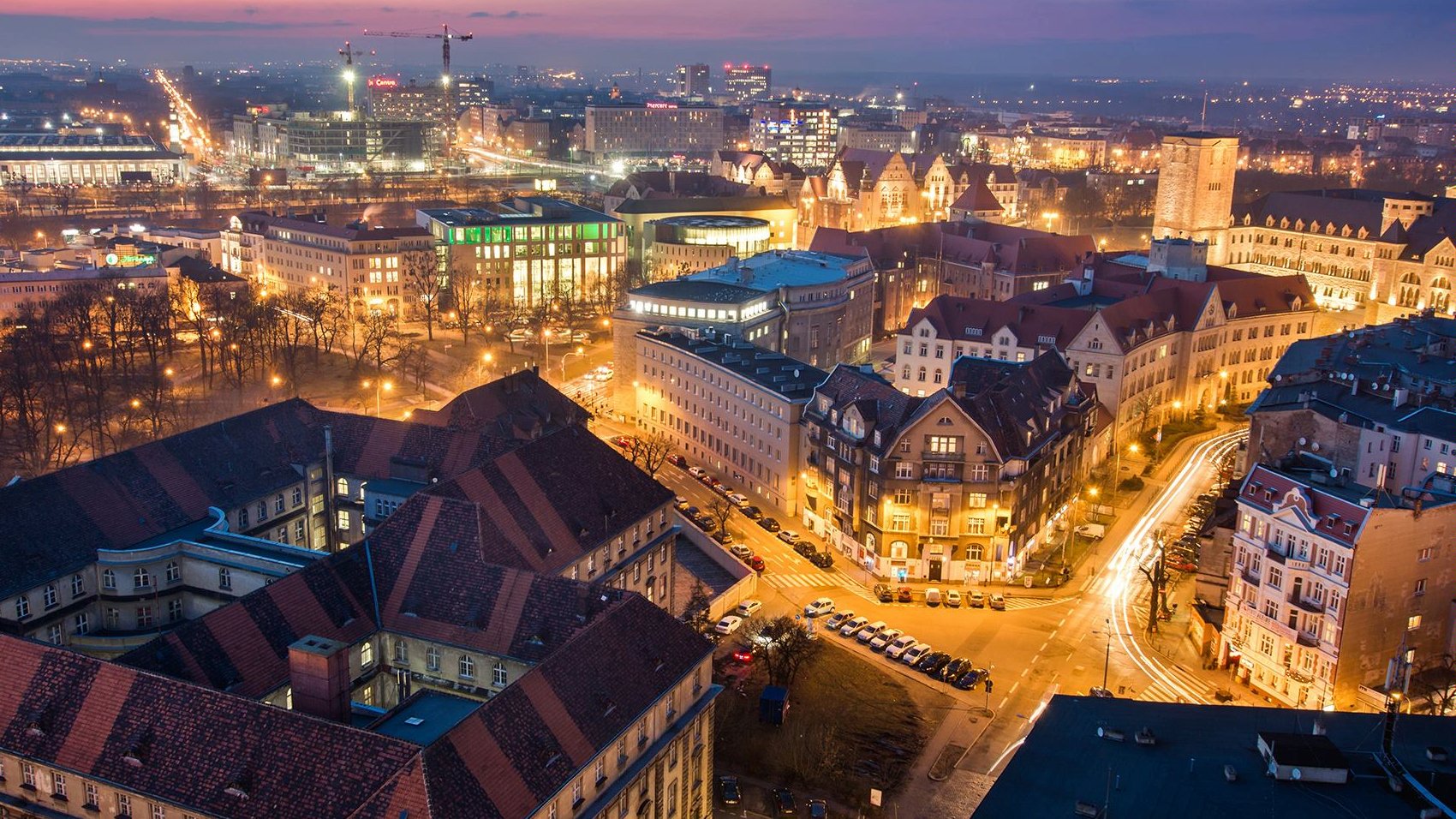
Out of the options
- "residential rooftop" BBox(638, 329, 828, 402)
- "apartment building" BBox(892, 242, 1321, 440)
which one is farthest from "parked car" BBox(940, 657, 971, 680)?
"apartment building" BBox(892, 242, 1321, 440)

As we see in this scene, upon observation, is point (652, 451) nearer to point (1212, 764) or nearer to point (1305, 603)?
point (1305, 603)

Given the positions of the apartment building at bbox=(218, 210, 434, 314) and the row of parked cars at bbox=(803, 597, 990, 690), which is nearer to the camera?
the row of parked cars at bbox=(803, 597, 990, 690)

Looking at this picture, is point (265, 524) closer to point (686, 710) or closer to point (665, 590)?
point (665, 590)

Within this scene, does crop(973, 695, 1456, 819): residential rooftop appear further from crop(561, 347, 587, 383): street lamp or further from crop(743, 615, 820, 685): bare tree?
crop(561, 347, 587, 383): street lamp

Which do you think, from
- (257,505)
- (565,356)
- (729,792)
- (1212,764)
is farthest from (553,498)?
(565,356)

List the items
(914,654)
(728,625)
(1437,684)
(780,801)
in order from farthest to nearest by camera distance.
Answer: (728,625)
(914,654)
(1437,684)
(780,801)

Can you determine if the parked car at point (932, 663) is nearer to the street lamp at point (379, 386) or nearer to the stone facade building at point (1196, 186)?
the street lamp at point (379, 386)

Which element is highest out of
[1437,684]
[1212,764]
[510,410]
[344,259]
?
[510,410]

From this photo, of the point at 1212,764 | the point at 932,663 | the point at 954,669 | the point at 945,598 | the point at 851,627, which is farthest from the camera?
the point at 945,598
